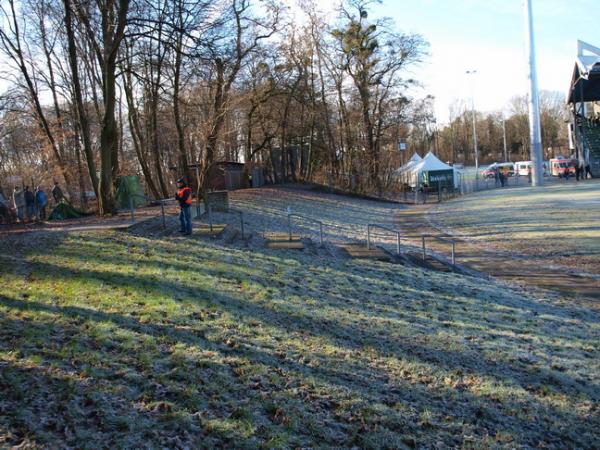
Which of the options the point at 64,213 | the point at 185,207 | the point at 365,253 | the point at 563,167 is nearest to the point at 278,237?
the point at 365,253

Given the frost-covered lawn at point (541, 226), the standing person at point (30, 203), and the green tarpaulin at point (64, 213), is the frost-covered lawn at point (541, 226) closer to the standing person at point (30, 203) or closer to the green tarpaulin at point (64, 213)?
the green tarpaulin at point (64, 213)

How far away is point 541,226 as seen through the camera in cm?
2234

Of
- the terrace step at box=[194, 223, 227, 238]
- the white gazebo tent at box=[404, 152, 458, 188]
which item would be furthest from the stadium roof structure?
the terrace step at box=[194, 223, 227, 238]

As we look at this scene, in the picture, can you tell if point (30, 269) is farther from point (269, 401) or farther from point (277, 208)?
point (277, 208)

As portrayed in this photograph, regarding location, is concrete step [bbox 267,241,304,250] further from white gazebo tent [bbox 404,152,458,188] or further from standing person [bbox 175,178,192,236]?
white gazebo tent [bbox 404,152,458,188]

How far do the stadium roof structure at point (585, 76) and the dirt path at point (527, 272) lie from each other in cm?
3699

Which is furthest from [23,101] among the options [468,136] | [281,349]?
[468,136]

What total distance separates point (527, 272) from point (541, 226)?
9.05 m

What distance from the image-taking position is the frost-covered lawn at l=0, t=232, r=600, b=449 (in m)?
4.89

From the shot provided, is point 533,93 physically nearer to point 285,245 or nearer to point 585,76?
point 585,76

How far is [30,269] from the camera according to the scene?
9.52 meters

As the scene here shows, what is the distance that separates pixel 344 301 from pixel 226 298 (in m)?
2.25

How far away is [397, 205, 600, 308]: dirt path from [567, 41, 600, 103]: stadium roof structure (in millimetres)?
36992

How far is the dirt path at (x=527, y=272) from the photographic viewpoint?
1209 centimetres
